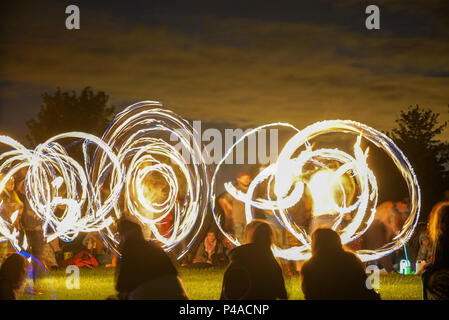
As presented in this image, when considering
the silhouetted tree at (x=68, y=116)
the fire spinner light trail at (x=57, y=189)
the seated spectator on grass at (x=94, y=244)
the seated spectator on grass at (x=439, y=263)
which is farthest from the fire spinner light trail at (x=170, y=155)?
the silhouetted tree at (x=68, y=116)

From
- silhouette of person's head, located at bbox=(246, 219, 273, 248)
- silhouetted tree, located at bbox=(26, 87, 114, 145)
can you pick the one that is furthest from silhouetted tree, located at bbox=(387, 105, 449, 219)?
silhouette of person's head, located at bbox=(246, 219, 273, 248)

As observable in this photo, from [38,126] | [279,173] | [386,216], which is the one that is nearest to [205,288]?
[279,173]

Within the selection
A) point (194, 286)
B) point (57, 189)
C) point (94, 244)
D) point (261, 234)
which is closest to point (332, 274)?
point (261, 234)

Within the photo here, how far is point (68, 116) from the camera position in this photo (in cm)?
3472

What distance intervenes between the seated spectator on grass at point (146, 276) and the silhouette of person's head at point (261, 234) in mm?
850

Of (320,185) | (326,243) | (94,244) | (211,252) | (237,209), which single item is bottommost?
(94,244)

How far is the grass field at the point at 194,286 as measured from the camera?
10.2m

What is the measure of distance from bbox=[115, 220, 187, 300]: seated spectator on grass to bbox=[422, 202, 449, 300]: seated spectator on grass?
2.51 m

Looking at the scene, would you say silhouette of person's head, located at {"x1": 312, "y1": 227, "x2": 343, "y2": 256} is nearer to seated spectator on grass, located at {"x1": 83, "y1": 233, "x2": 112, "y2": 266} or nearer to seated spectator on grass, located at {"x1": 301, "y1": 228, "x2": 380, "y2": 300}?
seated spectator on grass, located at {"x1": 301, "y1": 228, "x2": 380, "y2": 300}

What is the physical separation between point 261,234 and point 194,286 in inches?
179

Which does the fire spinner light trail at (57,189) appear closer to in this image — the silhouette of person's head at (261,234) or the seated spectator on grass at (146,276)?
the seated spectator on grass at (146,276)

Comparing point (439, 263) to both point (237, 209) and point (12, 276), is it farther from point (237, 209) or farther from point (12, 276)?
point (237, 209)

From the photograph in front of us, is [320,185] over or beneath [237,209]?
over
